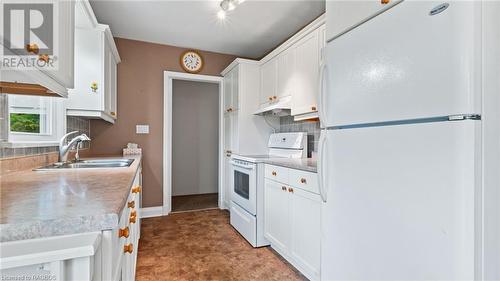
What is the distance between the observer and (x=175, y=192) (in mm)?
4645

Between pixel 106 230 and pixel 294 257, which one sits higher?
pixel 106 230

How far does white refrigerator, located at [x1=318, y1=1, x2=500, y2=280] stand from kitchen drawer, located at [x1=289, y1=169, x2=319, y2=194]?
1.06 feet

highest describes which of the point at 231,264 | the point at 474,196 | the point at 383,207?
the point at 474,196

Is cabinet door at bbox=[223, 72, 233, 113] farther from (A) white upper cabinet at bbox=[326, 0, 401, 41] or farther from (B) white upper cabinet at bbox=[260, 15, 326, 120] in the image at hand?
(A) white upper cabinet at bbox=[326, 0, 401, 41]

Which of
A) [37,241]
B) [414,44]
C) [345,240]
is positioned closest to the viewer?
[37,241]

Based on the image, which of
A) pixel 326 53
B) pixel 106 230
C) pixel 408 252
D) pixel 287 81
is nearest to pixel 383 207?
pixel 408 252

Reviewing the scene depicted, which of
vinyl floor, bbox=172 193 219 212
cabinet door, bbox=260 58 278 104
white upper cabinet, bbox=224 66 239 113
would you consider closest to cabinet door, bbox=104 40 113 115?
white upper cabinet, bbox=224 66 239 113

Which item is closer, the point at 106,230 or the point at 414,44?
the point at 106,230

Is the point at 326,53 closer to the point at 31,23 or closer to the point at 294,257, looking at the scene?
the point at 31,23

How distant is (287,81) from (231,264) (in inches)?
75.1

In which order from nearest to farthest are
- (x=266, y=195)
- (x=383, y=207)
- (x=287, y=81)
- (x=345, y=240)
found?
(x=383, y=207)
(x=345, y=240)
(x=266, y=195)
(x=287, y=81)

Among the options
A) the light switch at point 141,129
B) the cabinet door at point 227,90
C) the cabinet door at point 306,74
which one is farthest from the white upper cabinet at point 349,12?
the light switch at point 141,129

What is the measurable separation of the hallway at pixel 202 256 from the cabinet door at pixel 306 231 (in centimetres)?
16
